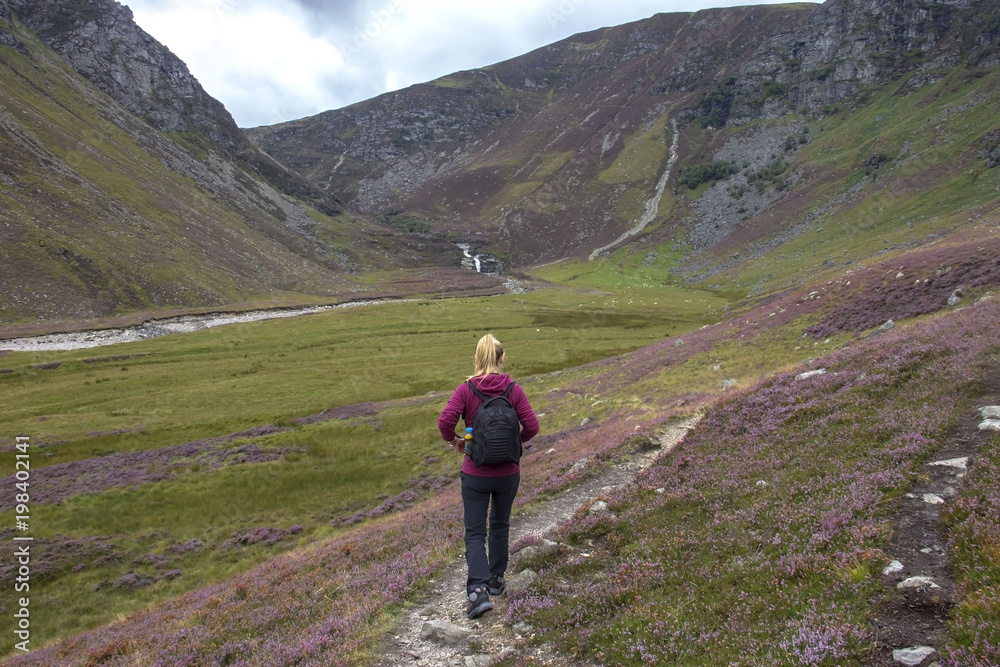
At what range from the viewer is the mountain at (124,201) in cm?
9475

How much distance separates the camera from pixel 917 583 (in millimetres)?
6477

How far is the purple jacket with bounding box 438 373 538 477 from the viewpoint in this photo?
32.4 ft

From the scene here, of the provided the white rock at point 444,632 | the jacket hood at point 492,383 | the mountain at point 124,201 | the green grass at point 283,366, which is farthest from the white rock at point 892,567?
the mountain at point 124,201

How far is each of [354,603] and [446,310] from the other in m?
87.3

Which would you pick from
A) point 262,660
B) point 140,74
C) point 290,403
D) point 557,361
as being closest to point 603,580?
point 262,660

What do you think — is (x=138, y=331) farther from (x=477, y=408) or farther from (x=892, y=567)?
(x=892, y=567)

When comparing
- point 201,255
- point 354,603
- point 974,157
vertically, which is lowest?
point 354,603

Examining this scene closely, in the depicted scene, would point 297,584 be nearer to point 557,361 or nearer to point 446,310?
point 557,361

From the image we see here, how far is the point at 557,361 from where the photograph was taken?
2467 inches

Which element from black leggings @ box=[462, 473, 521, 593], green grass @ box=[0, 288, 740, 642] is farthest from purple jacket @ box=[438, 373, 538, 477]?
green grass @ box=[0, 288, 740, 642]

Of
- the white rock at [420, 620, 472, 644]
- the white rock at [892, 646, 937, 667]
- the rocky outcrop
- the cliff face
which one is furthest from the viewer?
the cliff face

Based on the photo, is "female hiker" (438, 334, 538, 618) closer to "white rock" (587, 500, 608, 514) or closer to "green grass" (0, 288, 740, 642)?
"white rock" (587, 500, 608, 514)

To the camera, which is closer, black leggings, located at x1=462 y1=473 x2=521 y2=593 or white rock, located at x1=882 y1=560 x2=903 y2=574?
white rock, located at x1=882 y1=560 x2=903 y2=574

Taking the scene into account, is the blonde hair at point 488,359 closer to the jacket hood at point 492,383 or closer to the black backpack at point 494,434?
the jacket hood at point 492,383
